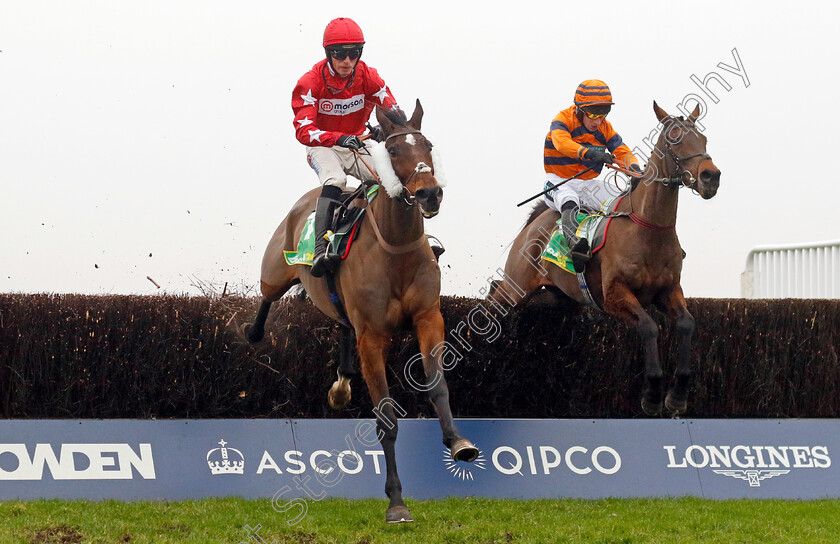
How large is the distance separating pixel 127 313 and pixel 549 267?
125 inches

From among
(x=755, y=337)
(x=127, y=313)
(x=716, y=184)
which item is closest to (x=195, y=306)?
(x=127, y=313)

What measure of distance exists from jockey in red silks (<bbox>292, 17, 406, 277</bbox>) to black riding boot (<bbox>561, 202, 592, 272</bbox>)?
1.58 meters

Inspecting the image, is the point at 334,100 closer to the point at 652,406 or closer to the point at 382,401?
the point at 382,401

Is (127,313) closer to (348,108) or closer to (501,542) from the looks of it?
(348,108)

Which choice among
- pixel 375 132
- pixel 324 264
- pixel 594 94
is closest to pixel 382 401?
pixel 324 264

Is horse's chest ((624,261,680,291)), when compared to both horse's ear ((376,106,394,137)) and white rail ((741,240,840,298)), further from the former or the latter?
white rail ((741,240,840,298))

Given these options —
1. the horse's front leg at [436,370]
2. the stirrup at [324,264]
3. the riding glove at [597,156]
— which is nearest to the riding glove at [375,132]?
the stirrup at [324,264]

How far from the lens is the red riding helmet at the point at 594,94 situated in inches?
288

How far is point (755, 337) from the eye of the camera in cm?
791

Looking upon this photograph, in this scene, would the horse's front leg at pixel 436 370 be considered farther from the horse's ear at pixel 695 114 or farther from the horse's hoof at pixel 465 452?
the horse's ear at pixel 695 114

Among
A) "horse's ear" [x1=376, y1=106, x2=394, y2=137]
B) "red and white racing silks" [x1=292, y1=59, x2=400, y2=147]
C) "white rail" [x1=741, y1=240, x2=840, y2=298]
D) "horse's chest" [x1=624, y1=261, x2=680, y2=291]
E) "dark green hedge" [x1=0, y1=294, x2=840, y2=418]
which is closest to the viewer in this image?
"horse's ear" [x1=376, y1=106, x2=394, y2=137]

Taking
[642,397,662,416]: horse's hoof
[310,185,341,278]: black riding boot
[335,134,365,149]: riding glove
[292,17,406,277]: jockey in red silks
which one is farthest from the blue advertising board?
[335,134,365,149]: riding glove

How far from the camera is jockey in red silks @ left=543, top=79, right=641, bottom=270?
723 centimetres

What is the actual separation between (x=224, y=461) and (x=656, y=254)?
3120 mm
